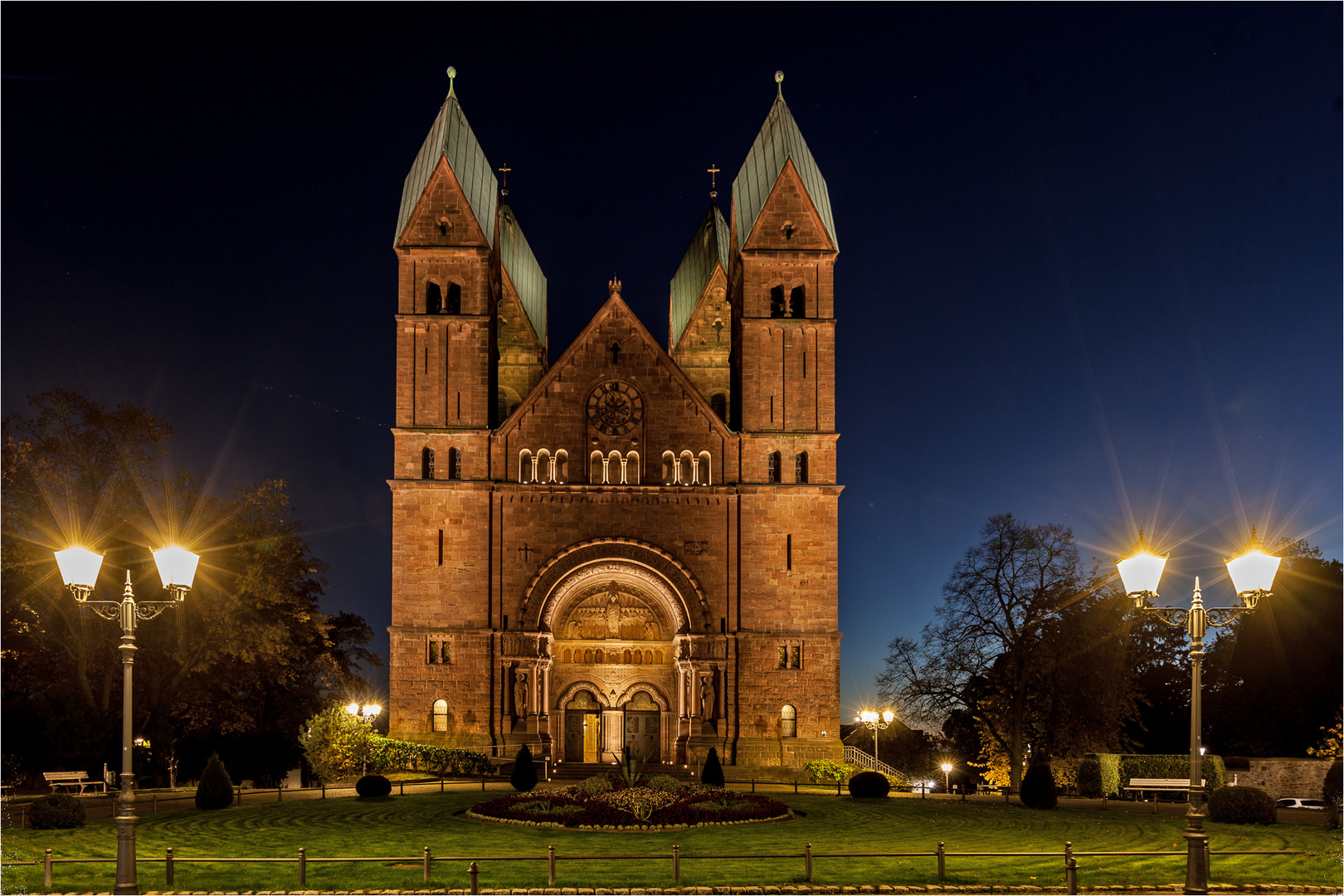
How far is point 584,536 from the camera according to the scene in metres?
45.1

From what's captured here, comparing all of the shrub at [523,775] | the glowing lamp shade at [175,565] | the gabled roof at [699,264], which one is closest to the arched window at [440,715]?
the shrub at [523,775]

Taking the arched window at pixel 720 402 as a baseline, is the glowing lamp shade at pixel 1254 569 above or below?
below

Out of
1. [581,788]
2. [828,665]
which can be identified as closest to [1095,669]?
[828,665]

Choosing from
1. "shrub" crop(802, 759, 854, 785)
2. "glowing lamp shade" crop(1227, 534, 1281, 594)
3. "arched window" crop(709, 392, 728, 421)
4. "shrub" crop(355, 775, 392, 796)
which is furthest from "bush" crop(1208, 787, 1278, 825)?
"arched window" crop(709, 392, 728, 421)

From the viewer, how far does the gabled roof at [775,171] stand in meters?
48.1

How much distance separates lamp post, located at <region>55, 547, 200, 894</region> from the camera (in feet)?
48.2

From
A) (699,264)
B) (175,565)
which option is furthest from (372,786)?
(699,264)

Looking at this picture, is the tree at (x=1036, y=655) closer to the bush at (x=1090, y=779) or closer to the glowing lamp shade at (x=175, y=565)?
the bush at (x=1090, y=779)

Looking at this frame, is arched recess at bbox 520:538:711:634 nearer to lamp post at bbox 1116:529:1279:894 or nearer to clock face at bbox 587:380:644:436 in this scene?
clock face at bbox 587:380:644:436

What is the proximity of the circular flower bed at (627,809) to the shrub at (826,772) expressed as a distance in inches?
544

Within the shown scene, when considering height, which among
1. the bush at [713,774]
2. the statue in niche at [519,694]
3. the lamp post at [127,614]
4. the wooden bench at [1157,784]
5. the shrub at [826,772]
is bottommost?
the shrub at [826,772]

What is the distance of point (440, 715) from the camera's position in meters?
43.6

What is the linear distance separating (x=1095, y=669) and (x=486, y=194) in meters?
31.0

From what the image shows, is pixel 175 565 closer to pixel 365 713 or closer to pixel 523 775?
pixel 523 775
